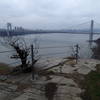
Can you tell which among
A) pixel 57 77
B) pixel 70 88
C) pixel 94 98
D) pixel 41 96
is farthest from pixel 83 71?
pixel 41 96

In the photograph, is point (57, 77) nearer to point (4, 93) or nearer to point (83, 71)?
point (83, 71)

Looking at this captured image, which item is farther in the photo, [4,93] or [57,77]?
[57,77]

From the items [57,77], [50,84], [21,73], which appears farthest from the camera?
[21,73]

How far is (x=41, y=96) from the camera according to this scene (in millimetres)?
2438

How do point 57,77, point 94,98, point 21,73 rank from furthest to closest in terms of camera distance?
point 21,73, point 57,77, point 94,98

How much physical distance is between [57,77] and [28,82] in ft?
2.35

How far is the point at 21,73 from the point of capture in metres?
3.82

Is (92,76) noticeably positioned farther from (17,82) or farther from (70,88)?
(17,82)

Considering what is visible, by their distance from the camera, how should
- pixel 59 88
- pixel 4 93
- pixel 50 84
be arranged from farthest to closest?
1. pixel 50 84
2. pixel 59 88
3. pixel 4 93

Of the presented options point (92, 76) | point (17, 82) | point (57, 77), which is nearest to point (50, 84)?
point (57, 77)

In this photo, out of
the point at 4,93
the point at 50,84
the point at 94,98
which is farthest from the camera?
the point at 50,84

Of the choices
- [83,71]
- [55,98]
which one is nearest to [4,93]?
[55,98]

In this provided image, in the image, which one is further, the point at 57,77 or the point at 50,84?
the point at 57,77

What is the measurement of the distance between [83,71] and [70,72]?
39 cm
